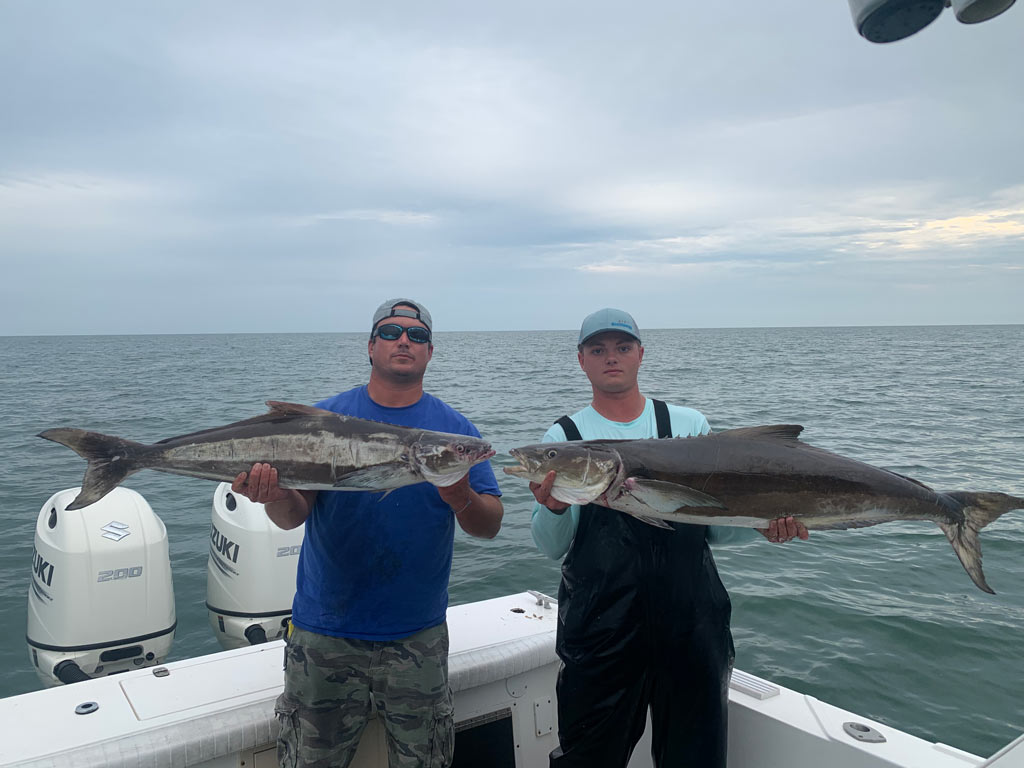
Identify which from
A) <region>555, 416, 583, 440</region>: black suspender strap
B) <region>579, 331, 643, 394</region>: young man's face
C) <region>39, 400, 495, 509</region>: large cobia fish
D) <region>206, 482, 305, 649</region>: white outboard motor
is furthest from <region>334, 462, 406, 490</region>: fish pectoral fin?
<region>206, 482, 305, 649</region>: white outboard motor

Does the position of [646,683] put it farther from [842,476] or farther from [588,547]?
[842,476]

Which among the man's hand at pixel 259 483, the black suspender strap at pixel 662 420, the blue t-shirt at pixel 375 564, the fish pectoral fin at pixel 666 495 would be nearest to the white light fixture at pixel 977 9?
the fish pectoral fin at pixel 666 495

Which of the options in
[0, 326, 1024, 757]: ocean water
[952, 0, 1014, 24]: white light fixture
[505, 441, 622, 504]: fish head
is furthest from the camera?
[0, 326, 1024, 757]: ocean water

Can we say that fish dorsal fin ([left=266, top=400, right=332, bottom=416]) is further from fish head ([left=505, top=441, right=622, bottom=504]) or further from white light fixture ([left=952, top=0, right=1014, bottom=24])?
white light fixture ([left=952, top=0, right=1014, bottom=24])

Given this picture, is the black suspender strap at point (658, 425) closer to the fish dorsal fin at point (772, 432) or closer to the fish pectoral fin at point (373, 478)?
the fish dorsal fin at point (772, 432)

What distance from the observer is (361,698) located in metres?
3.33

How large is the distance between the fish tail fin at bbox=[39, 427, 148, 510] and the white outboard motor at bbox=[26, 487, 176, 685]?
172cm

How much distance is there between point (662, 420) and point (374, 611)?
182 cm

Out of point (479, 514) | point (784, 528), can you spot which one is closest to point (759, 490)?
point (784, 528)

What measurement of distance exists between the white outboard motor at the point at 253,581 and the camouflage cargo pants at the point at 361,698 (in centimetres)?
212

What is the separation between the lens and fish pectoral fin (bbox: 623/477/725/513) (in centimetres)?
298

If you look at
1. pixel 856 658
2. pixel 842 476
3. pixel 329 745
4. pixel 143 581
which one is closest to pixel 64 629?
pixel 143 581

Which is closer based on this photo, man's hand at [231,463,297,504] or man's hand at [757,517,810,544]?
man's hand at [757,517,810,544]

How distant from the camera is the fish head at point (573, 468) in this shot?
10.2ft
